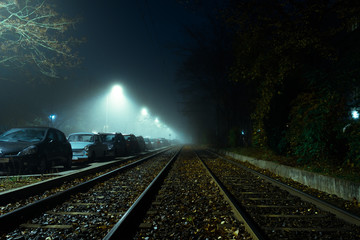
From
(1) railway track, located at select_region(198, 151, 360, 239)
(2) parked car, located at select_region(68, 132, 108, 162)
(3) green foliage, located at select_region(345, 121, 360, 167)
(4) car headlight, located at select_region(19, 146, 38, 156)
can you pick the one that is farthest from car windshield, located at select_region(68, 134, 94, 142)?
(3) green foliage, located at select_region(345, 121, 360, 167)

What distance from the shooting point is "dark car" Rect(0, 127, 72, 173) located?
31.1ft

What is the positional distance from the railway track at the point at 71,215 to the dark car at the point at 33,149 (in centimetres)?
319

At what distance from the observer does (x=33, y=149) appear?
31.8 feet

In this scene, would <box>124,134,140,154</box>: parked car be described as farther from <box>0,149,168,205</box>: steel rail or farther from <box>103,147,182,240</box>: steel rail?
<box>103,147,182,240</box>: steel rail

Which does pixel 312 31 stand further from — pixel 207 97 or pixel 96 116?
pixel 96 116

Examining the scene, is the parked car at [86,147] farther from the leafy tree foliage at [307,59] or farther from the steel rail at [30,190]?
the leafy tree foliage at [307,59]

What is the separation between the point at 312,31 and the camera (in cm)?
1028

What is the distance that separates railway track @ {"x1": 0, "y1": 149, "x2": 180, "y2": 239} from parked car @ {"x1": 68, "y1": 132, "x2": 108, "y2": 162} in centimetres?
722

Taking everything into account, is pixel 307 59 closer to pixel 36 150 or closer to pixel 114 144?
pixel 36 150

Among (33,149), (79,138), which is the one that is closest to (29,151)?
(33,149)

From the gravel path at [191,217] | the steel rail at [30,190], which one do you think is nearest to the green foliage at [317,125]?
the gravel path at [191,217]

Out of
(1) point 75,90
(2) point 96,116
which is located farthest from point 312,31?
(2) point 96,116

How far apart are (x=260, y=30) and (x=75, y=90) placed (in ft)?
117

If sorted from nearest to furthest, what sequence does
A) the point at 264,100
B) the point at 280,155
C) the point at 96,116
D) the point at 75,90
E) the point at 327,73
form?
1. the point at 327,73
2. the point at 264,100
3. the point at 280,155
4. the point at 75,90
5. the point at 96,116
